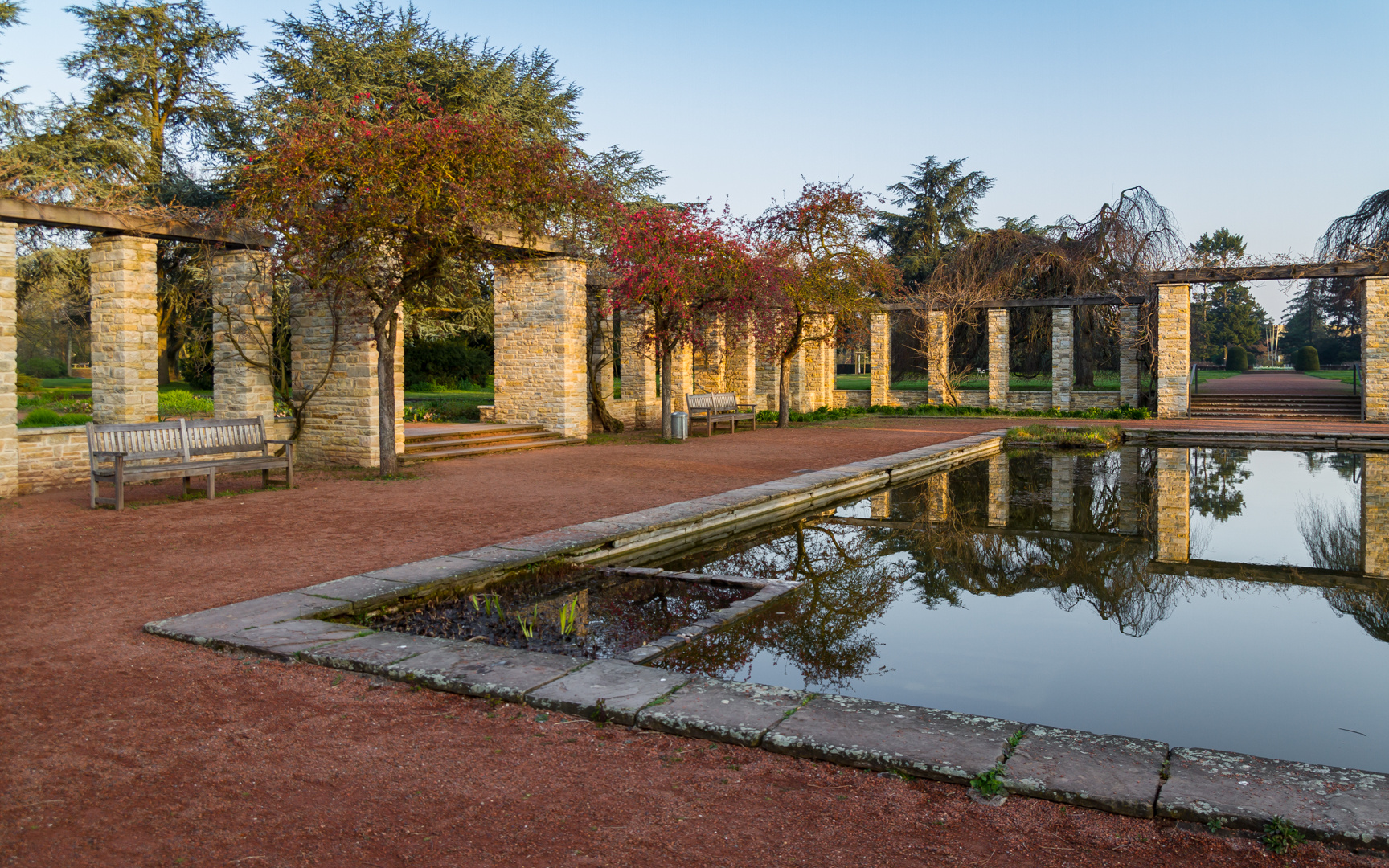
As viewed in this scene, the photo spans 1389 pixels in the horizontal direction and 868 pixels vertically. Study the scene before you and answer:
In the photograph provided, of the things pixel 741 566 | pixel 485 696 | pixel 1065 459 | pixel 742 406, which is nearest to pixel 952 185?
pixel 742 406

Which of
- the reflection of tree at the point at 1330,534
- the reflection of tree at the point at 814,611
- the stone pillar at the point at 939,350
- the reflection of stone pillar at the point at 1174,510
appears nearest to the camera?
the reflection of tree at the point at 814,611

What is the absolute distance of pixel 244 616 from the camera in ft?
16.1

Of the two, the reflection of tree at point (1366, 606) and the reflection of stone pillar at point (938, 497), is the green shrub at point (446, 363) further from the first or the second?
the reflection of tree at point (1366, 606)

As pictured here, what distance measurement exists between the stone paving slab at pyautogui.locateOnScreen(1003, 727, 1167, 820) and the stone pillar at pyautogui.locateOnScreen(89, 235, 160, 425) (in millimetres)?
10585

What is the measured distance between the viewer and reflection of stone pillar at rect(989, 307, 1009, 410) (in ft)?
80.1

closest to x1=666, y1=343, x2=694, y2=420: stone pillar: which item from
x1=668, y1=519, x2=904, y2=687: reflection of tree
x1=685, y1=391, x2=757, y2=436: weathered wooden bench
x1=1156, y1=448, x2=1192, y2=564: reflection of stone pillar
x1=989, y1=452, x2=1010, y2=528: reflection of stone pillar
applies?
x1=685, y1=391, x2=757, y2=436: weathered wooden bench

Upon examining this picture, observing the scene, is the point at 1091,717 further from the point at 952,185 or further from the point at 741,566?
the point at 952,185

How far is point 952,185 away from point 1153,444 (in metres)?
23.4

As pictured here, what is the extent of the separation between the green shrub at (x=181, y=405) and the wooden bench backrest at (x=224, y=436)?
14.8 feet

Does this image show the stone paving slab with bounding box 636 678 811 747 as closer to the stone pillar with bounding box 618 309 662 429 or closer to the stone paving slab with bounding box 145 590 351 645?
the stone paving slab with bounding box 145 590 351 645

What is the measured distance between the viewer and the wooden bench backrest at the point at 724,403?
19125mm

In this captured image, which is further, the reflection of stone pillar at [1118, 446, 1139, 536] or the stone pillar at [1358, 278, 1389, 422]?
the stone pillar at [1358, 278, 1389, 422]

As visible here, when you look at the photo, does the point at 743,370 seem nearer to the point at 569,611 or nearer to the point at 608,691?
the point at 569,611

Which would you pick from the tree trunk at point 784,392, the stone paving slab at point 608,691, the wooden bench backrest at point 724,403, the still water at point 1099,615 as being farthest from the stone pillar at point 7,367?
the tree trunk at point 784,392
